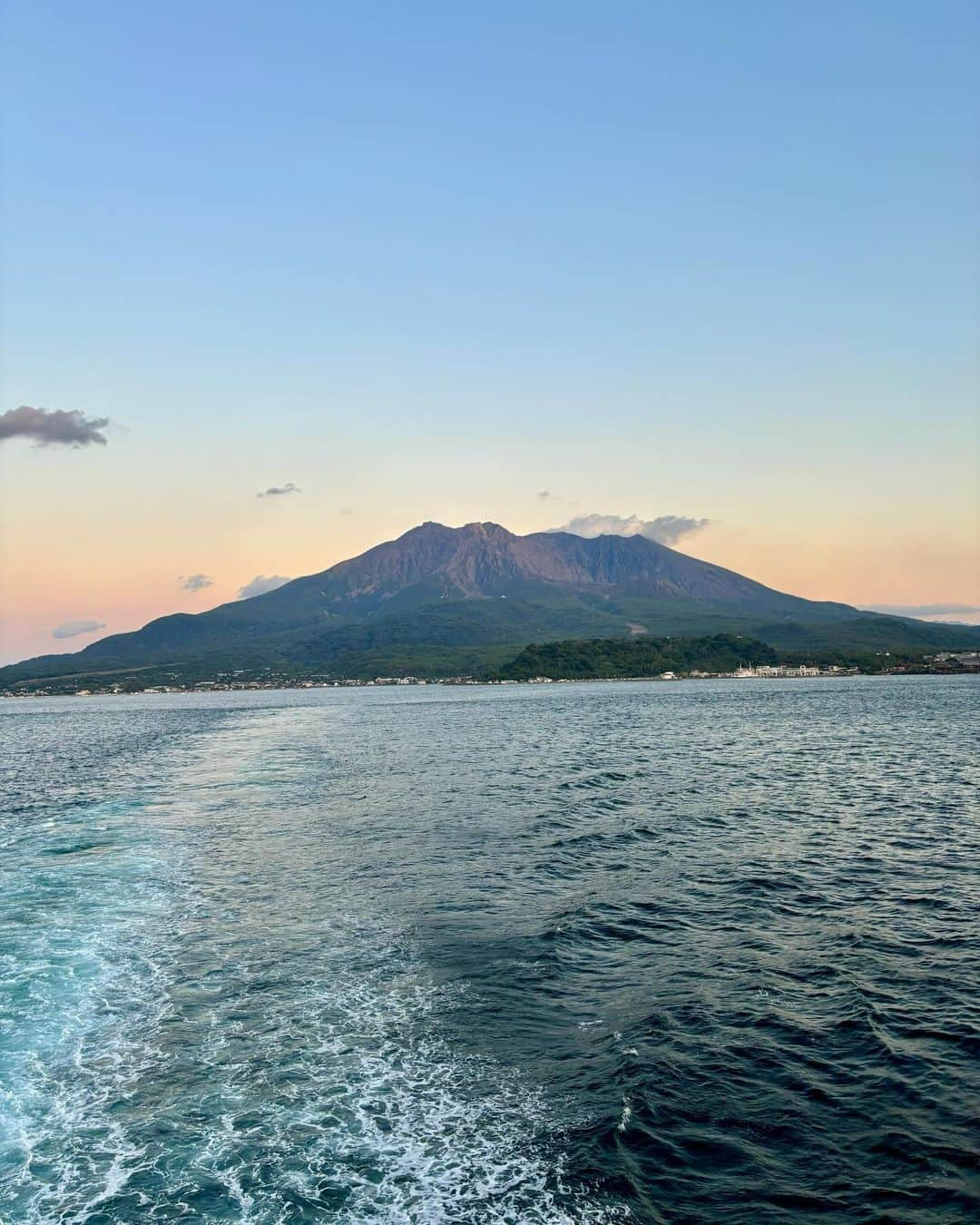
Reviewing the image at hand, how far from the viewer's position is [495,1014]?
70.6 feet

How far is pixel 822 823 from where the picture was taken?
46406 millimetres

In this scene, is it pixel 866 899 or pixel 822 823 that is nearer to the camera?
pixel 866 899

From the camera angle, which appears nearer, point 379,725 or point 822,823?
point 822,823

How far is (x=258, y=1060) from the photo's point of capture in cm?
1897

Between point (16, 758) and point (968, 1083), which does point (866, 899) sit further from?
point (16, 758)

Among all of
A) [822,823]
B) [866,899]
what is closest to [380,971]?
[866,899]

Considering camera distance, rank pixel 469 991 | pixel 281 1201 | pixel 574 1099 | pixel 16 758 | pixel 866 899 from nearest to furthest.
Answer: pixel 281 1201 < pixel 574 1099 < pixel 469 991 < pixel 866 899 < pixel 16 758

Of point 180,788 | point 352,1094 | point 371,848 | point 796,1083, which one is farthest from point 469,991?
point 180,788

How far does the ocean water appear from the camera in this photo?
14.4m

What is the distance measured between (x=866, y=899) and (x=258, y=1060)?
73.1 feet

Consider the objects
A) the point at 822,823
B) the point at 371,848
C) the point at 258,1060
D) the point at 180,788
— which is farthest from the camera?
the point at 180,788

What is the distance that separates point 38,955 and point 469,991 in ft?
46.5

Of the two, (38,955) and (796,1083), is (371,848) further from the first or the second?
(796,1083)

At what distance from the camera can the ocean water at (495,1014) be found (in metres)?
14.4
